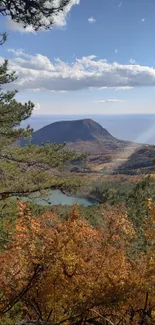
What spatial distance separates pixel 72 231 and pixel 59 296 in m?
2.82

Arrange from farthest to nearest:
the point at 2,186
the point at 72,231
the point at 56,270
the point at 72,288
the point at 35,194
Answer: the point at 35,194, the point at 2,186, the point at 72,231, the point at 72,288, the point at 56,270

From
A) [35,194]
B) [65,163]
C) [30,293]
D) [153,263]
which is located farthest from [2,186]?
[153,263]

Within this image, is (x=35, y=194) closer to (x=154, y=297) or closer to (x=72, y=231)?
(x=72, y=231)

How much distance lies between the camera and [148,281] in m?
11.6

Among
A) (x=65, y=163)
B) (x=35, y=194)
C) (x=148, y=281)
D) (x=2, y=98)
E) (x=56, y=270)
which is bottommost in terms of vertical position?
(x=148, y=281)

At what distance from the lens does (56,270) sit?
10594 millimetres

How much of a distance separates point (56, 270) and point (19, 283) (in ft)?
6.30

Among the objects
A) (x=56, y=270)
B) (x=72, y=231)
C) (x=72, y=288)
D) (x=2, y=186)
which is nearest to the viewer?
(x=56, y=270)

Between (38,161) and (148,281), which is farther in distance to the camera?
(38,161)

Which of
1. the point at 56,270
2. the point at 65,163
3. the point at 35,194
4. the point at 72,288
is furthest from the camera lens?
the point at 65,163

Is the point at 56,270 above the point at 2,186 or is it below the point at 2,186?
below

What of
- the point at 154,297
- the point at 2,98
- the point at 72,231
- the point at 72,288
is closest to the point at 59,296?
the point at 72,288

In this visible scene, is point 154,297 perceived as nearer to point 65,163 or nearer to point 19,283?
point 19,283

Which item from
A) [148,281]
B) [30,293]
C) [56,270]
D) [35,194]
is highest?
[35,194]
